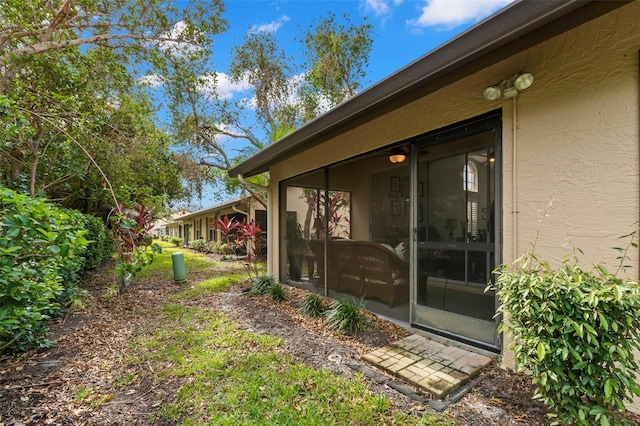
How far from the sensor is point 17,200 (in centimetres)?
208

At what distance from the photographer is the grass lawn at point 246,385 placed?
2227mm

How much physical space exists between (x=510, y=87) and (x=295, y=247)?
16.5ft

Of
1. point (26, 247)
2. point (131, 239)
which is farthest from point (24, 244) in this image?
point (131, 239)

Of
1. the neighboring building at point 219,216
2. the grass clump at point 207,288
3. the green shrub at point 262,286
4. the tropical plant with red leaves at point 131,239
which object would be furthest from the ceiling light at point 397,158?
the neighboring building at point 219,216

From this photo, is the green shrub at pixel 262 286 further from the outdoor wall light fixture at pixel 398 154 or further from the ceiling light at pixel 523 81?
the ceiling light at pixel 523 81

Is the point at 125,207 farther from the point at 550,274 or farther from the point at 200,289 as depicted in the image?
the point at 550,274

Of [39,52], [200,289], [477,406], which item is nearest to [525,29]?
[477,406]

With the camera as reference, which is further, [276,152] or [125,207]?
[125,207]

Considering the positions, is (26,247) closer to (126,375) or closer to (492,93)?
(126,375)

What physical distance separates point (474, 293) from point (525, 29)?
263cm

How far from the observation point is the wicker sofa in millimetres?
4199

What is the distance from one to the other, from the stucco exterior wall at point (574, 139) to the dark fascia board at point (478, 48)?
427 millimetres

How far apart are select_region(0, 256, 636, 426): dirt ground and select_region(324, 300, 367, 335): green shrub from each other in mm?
113

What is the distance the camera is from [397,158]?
4.22 meters
